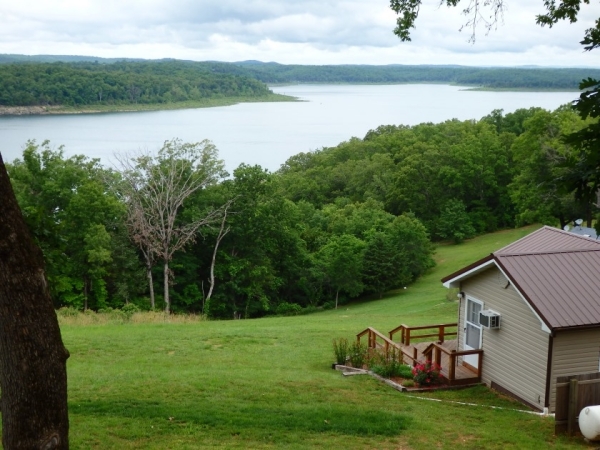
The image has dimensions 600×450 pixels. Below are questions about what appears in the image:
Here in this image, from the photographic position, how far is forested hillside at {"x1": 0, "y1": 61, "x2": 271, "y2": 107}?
108m

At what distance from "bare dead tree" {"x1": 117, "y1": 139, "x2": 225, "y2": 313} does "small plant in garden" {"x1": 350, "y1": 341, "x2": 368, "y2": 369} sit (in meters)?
19.2

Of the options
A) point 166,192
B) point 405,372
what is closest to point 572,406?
point 405,372

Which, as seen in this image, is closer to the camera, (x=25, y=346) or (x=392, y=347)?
(x=25, y=346)

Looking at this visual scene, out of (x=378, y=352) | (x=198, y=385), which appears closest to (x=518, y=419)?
(x=378, y=352)

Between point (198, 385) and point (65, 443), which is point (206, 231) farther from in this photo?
point (65, 443)

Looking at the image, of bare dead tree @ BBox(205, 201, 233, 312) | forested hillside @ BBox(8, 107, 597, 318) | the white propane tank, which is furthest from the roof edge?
bare dead tree @ BBox(205, 201, 233, 312)

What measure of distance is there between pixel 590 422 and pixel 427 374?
414 cm

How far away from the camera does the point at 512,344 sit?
1260cm

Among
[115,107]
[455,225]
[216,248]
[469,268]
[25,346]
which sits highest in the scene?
[115,107]

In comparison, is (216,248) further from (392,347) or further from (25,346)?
(25,346)

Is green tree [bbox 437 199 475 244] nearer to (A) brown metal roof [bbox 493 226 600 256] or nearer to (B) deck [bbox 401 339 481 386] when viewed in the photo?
(A) brown metal roof [bbox 493 226 600 256]

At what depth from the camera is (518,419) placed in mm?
10680

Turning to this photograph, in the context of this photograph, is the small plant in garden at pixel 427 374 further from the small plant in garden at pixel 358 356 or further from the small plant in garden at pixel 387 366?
the small plant in garden at pixel 358 356

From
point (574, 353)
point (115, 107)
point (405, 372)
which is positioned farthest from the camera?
point (115, 107)
